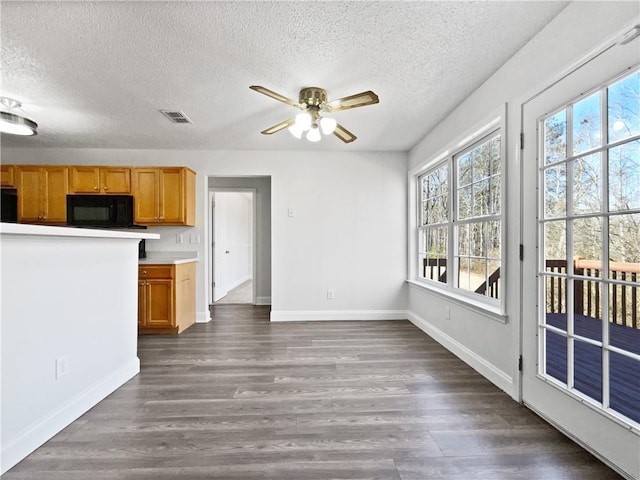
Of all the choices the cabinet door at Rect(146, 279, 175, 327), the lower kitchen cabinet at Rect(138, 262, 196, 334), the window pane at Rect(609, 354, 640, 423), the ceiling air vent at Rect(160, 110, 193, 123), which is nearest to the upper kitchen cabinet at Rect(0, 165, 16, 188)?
the lower kitchen cabinet at Rect(138, 262, 196, 334)

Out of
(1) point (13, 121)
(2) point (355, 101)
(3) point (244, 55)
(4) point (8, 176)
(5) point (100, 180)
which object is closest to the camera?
(3) point (244, 55)

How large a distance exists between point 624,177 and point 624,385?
3.38ft

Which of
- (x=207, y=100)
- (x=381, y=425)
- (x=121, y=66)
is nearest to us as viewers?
(x=381, y=425)

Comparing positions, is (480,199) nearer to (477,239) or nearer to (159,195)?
(477,239)

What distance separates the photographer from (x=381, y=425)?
5.80 ft

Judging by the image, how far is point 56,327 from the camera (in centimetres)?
171

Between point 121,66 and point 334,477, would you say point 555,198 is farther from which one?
point 121,66

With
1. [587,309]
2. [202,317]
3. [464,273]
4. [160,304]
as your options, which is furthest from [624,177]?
[202,317]

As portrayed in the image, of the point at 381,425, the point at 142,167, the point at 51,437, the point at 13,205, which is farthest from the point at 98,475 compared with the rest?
the point at 13,205

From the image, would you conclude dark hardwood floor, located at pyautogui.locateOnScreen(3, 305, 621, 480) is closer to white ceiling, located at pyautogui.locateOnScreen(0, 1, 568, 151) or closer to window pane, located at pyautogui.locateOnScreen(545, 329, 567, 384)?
window pane, located at pyautogui.locateOnScreen(545, 329, 567, 384)

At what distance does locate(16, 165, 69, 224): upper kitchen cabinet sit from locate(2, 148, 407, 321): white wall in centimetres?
110

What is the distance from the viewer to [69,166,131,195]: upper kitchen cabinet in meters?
3.83

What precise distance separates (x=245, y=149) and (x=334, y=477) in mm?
3784

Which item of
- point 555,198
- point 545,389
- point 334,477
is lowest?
point 334,477
